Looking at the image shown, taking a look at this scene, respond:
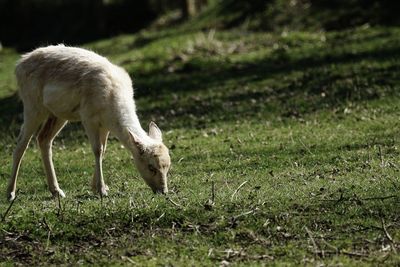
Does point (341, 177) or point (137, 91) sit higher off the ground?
point (341, 177)

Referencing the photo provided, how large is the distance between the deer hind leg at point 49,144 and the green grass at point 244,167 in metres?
0.23

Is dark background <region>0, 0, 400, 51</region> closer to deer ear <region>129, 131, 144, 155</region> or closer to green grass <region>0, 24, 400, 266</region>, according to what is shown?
green grass <region>0, 24, 400, 266</region>

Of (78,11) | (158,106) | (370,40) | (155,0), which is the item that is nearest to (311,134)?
(158,106)

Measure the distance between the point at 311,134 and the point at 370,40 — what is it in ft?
27.5

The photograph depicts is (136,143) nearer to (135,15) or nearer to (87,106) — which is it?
(87,106)

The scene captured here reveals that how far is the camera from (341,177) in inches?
392

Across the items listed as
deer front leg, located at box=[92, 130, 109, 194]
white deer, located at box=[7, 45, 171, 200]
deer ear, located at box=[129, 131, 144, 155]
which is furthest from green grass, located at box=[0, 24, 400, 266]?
deer ear, located at box=[129, 131, 144, 155]

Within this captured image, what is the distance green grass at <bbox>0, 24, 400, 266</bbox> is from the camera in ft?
25.5

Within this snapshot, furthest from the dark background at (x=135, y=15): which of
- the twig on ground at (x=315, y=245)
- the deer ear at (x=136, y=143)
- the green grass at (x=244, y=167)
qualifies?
the twig on ground at (x=315, y=245)

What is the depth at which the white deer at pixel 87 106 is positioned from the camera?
9.84 meters

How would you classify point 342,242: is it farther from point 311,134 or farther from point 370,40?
point 370,40

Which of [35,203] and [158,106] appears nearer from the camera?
[35,203]

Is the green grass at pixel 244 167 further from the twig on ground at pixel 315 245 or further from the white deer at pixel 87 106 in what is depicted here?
the white deer at pixel 87 106

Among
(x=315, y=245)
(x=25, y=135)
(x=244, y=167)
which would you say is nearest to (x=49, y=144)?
(x=25, y=135)
